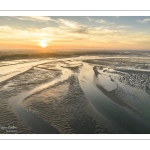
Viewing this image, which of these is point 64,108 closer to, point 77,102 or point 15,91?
point 77,102

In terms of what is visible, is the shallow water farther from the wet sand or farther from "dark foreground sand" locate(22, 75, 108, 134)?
"dark foreground sand" locate(22, 75, 108, 134)

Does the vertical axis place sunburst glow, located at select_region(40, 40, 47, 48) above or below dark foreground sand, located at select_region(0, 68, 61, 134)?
above

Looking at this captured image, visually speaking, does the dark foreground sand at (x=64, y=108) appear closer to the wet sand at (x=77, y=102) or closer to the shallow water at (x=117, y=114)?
the wet sand at (x=77, y=102)

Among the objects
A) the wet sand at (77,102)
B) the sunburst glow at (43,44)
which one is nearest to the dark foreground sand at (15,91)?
the wet sand at (77,102)

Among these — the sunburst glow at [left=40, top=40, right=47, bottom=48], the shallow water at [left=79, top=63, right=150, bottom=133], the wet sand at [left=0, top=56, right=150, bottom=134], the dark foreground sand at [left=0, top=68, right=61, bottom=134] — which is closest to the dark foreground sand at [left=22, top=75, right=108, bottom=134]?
the wet sand at [left=0, top=56, right=150, bottom=134]

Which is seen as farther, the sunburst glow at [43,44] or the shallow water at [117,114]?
the sunburst glow at [43,44]

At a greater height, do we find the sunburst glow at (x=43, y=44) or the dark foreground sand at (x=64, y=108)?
the sunburst glow at (x=43, y=44)

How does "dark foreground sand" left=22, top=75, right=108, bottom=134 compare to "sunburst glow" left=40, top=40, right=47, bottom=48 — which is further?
"sunburst glow" left=40, top=40, right=47, bottom=48
